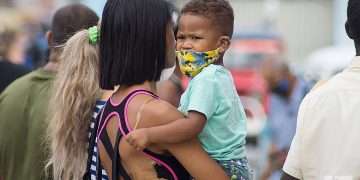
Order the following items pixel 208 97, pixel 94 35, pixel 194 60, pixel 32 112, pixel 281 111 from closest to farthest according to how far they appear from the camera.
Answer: pixel 208 97
pixel 194 60
pixel 94 35
pixel 32 112
pixel 281 111

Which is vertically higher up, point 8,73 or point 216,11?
point 216,11

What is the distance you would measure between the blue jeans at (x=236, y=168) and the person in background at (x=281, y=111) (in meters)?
5.46

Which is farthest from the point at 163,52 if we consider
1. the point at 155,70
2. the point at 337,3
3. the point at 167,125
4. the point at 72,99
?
the point at 337,3

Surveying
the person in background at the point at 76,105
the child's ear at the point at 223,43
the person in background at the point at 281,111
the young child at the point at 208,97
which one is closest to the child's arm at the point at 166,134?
the young child at the point at 208,97

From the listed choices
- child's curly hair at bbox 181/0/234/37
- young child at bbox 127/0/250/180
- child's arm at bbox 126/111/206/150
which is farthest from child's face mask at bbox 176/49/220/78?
child's arm at bbox 126/111/206/150

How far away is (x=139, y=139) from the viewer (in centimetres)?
343

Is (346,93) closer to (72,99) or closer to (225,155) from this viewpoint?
(225,155)

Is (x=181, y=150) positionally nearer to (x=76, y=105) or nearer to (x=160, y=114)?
(x=160, y=114)

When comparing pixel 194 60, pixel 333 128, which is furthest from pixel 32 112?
pixel 333 128

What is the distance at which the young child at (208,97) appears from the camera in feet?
11.5

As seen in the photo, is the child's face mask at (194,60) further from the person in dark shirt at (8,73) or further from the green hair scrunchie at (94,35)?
the person in dark shirt at (8,73)

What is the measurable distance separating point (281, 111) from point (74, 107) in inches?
234

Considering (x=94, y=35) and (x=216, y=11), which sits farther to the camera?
(x=94, y=35)

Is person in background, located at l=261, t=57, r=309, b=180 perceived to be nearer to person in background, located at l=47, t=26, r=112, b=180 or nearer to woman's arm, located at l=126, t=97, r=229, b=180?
person in background, located at l=47, t=26, r=112, b=180
